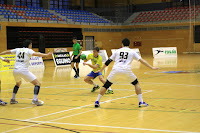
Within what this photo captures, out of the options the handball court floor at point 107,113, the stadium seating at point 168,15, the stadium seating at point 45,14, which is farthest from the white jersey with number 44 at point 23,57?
the stadium seating at point 168,15

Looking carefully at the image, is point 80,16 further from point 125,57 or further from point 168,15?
point 125,57

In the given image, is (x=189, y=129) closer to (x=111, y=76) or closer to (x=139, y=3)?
(x=111, y=76)

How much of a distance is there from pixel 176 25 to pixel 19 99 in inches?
1354

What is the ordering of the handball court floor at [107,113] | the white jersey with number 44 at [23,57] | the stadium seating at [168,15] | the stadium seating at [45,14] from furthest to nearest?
1. the stadium seating at [168,15]
2. the stadium seating at [45,14]
3. the white jersey with number 44 at [23,57]
4. the handball court floor at [107,113]

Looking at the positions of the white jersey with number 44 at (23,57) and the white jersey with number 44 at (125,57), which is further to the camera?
the white jersey with number 44 at (23,57)

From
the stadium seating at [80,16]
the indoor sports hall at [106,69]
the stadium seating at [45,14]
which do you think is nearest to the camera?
the indoor sports hall at [106,69]

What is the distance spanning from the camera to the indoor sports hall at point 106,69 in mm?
7188

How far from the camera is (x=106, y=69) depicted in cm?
2239

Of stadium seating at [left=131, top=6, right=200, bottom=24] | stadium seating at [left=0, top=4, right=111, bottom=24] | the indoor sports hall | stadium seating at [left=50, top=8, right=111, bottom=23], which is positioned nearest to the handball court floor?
the indoor sports hall

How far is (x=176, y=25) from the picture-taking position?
4197 cm

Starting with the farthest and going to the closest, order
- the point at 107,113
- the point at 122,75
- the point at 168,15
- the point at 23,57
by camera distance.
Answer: the point at 168,15 < the point at 23,57 < the point at 122,75 < the point at 107,113

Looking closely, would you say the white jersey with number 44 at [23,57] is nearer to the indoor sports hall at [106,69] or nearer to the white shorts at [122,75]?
the indoor sports hall at [106,69]

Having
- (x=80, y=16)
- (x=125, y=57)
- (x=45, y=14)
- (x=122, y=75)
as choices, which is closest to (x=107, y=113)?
(x=122, y=75)

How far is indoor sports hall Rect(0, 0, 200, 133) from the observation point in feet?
23.6
